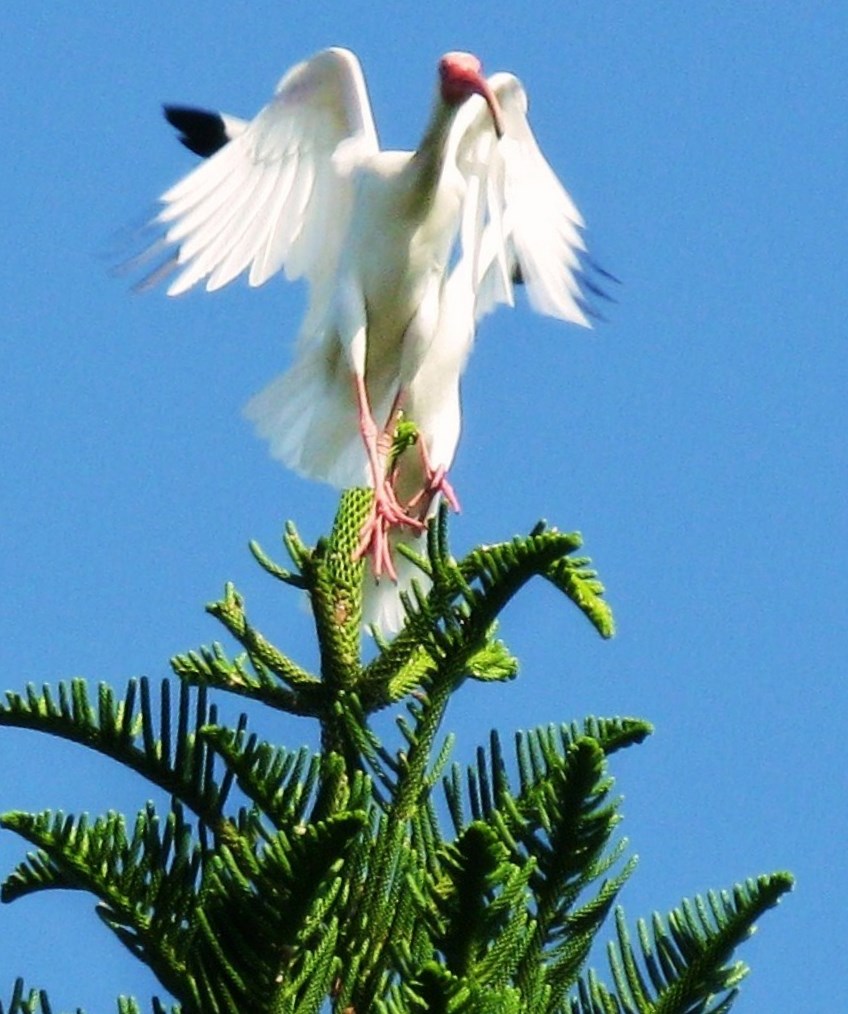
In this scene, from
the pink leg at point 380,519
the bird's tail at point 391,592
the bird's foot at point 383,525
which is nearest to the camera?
the pink leg at point 380,519

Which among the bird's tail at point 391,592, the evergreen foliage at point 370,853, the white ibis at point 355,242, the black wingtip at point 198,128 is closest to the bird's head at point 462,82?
the white ibis at point 355,242

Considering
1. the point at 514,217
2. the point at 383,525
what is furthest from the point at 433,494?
the point at 514,217

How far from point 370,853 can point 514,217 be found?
18.1 feet

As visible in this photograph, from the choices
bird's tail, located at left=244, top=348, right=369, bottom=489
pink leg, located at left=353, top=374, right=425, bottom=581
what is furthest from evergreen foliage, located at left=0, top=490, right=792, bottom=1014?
bird's tail, located at left=244, top=348, right=369, bottom=489

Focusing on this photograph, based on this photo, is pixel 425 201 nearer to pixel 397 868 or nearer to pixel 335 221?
pixel 335 221

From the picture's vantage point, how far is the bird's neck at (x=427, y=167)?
8859mm

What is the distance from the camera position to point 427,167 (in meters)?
8.86

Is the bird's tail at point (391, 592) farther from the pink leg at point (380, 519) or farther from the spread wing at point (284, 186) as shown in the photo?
the spread wing at point (284, 186)

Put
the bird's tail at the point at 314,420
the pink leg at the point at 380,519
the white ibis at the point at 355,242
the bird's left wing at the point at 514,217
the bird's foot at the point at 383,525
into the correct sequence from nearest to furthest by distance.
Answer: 1. the pink leg at the point at 380,519
2. the bird's foot at the point at 383,525
3. the white ibis at the point at 355,242
4. the bird's tail at the point at 314,420
5. the bird's left wing at the point at 514,217

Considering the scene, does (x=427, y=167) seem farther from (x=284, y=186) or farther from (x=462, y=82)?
(x=284, y=186)

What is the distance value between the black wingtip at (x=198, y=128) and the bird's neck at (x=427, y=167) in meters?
1.04

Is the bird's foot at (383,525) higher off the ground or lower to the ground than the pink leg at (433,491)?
lower

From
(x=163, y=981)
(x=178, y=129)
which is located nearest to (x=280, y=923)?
(x=163, y=981)

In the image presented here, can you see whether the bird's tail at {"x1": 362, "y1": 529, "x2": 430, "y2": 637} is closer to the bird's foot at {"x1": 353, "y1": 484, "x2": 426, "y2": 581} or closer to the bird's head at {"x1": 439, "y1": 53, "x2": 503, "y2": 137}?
the bird's foot at {"x1": 353, "y1": 484, "x2": 426, "y2": 581}
